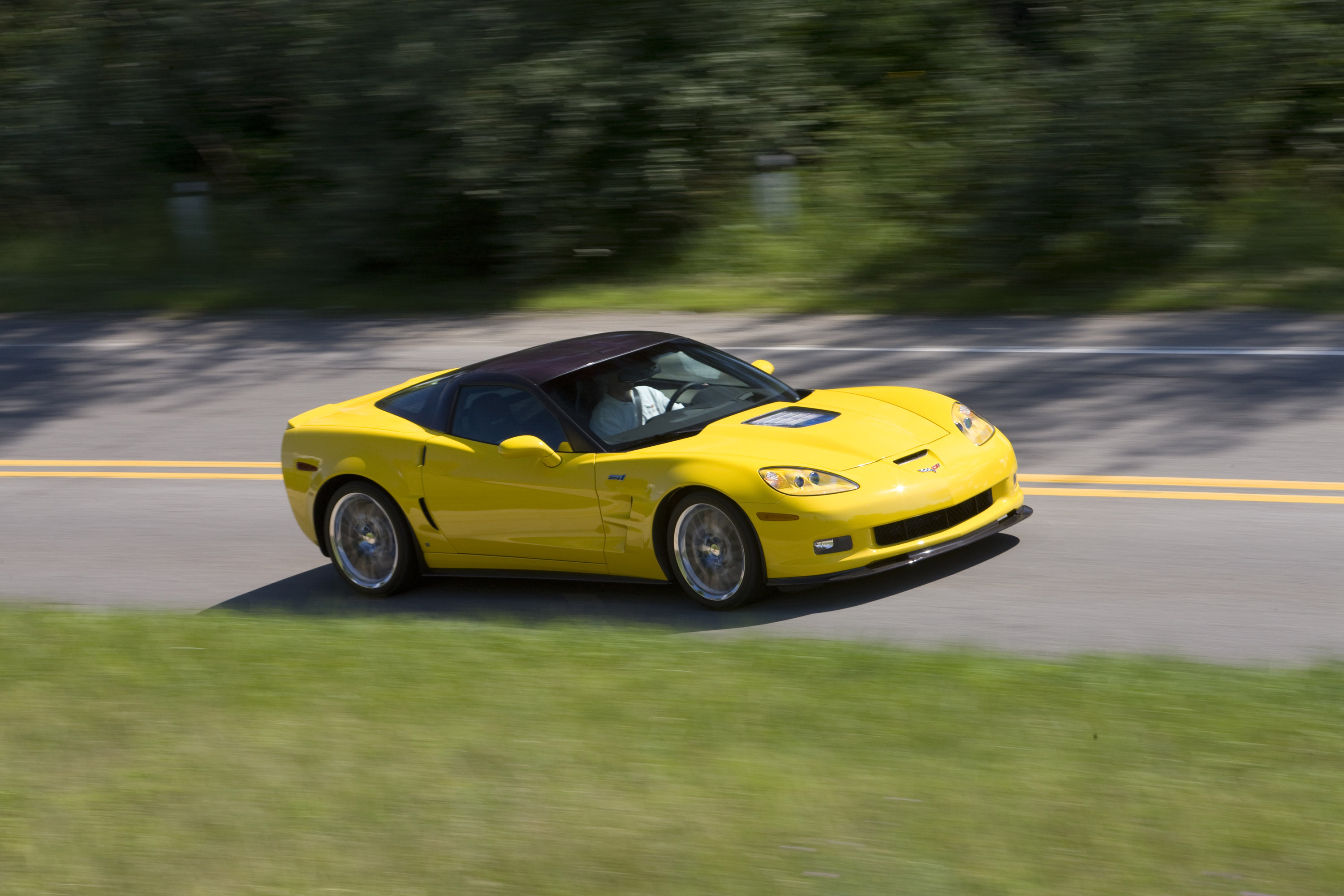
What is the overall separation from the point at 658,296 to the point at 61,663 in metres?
10.4

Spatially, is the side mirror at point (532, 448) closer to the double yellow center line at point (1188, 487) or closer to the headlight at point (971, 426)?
the headlight at point (971, 426)

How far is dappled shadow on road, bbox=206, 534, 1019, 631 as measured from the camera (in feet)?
23.6

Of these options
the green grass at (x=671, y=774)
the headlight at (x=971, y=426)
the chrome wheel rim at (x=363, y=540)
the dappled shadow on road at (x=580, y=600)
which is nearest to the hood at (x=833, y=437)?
the headlight at (x=971, y=426)

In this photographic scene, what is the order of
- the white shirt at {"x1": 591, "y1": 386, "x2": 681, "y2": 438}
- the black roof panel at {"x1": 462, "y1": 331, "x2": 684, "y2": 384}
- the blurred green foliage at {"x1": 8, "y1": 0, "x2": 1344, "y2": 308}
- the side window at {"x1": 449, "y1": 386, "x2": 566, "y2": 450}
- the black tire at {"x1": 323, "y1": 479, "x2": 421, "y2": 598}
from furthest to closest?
1. the blurred green foliage at {"x1": 8, "y1": 0, "x2": 1344, "y2": 308}
2. the black tire at {"x1": 323, "y1": 479, "x2": 421, "y2": 598}
3. the black roof panel at {"x1": 462, "y1": 331, "x2": 684, "y2": 384}
4. the side window at {"x1": 449, "y1": 386, "x2": 566, "y2": 450}
5. the white shirt at {"x1": 591, "y1": 386, "x2": 681, "y2": 438}

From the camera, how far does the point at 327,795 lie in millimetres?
4859

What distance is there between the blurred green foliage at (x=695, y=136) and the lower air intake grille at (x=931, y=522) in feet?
25.0

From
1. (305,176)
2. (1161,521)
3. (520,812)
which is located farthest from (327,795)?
(305,176)

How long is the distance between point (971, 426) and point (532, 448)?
221 cm

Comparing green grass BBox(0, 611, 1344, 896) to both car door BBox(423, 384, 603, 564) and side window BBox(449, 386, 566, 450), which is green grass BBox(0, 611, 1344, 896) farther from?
side window BBox(449, 386, 566, 450)

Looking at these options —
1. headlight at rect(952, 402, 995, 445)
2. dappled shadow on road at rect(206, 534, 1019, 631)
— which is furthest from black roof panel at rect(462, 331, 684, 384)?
headlight at rect(952, 402, 995, 445)

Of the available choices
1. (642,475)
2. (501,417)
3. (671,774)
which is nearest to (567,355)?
(501,417)

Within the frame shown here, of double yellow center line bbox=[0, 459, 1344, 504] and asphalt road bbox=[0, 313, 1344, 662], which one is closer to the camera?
asphalt road bbox=[0, 313, 1344, 662]

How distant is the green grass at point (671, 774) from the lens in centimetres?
412

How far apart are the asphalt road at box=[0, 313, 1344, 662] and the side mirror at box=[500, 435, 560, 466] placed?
76cm
